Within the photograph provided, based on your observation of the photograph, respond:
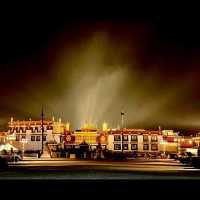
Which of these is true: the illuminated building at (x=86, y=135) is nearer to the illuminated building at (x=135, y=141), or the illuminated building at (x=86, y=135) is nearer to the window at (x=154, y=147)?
the illuminated building at (x=135, y=141)

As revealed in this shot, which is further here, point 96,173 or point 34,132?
point 34,132

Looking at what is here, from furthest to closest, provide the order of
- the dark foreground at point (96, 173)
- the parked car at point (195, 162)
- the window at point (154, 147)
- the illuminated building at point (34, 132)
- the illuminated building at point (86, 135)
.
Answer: the illuminated building at point (34, 132) < the illuminated building at point (86, 135) < the window at point (154, 147) < the parked car at point (195, 162) < the dark foreground at point (96, 173)

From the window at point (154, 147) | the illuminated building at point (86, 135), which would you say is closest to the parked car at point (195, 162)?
the window at point (154, 147)

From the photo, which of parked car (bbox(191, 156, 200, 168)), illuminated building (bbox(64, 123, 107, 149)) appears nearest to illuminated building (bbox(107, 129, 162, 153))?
illuminated building (bbox(64, 123, 107, 149))

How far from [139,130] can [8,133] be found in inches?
1535

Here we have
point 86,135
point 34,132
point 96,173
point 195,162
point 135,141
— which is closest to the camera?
point 96,173

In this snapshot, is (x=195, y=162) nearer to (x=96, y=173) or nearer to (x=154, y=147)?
(x=96, y=173)

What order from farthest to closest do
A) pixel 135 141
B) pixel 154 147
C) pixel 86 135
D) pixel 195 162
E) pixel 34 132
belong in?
pixel 34 132 → pixel 86 135 → pixel 154 147 → pixel 135 141 → pixel 195 162

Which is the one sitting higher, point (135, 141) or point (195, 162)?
point (135, 141)

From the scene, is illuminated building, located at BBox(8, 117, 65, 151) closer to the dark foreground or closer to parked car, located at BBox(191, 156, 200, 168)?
parked car, located at BBox(191, 156, 200, 168)

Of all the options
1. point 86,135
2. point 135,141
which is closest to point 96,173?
point 135,141

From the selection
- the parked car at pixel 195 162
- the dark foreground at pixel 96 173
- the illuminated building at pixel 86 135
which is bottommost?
the dark foreground at pixel 96 173
